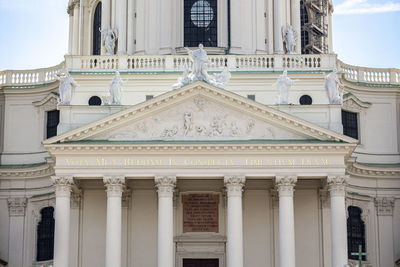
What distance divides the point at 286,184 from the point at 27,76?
20296mm

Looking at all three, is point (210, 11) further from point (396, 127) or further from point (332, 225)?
point (332, 225)

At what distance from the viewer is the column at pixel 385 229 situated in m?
58.3

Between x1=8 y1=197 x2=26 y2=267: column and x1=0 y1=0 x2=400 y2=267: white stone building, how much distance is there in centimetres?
6

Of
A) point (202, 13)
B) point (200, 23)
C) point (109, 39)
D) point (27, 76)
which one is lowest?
point (27, 76)

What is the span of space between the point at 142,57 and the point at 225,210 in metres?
10.6

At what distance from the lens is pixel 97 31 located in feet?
225

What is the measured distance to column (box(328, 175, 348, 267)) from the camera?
49.7 m

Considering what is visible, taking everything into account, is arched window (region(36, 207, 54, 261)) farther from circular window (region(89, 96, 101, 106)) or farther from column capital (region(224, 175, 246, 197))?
column capital (region(224, 175, 246, 197))

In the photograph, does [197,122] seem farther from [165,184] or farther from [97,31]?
[97,31]

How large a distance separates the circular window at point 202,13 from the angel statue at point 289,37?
4.69m

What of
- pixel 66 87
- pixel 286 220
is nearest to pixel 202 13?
pixel 66 87

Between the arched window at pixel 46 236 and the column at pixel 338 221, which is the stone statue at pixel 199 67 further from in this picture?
the arched window at pixel 46 236

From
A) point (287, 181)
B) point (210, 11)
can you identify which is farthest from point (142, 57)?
point (287, 181)

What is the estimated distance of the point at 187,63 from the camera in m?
57.4
